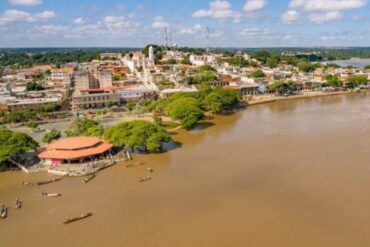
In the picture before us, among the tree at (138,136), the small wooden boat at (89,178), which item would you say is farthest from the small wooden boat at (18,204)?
the tree at (138,136)

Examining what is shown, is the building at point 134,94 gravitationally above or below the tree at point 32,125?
above

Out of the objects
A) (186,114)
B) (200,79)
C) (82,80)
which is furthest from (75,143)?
(200,79)

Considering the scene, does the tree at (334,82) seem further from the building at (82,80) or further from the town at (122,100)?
the building at (82,80)

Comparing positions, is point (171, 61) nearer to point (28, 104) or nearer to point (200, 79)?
point (200, 79)

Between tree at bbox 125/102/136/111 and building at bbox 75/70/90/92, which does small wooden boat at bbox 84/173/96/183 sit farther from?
building at bbox 75/70/90/92

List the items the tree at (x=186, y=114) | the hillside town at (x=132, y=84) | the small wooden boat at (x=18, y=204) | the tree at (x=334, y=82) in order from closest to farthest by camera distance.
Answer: the small wooden boat at (x=18, y=204), the tree at (x=186, y=114), the hillside town at (x=132, y=84), the tree at (x=334, y=82)

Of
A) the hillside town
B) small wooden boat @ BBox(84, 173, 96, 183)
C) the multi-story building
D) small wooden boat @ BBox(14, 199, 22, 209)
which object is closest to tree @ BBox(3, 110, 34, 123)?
the hillside town

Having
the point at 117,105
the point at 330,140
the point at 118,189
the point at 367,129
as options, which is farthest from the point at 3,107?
the point at 367,129
